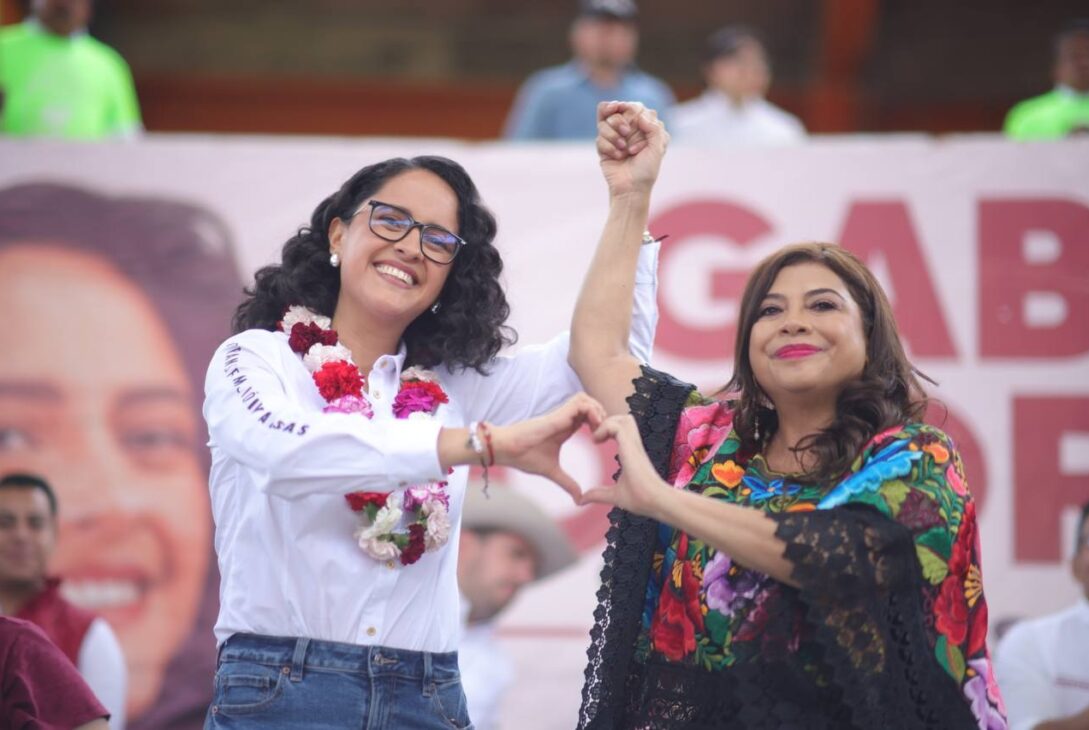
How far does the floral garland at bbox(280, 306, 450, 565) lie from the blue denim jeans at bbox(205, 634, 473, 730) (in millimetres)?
168

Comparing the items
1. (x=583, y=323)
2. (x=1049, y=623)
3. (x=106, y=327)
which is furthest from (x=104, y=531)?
(x=1049, y=623)

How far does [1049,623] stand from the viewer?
442 cm

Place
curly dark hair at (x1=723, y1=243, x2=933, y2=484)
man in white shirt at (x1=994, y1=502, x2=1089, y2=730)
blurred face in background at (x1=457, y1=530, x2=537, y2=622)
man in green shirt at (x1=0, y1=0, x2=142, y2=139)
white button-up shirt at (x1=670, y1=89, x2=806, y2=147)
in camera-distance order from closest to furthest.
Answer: curly dark hair at (x1=723, y1=243, x2=933, y2=484), man in white shirt at (x1=994, y1=502, x2=1089, y2=730), blurred face in background at (x1=457, y1=530, x2=537, y2=622), man in green shirt at (x1=0, y1=0, x2=142, y2=139), white button-up shirt at (x1=670, y1=89, x2=806, y2=147)

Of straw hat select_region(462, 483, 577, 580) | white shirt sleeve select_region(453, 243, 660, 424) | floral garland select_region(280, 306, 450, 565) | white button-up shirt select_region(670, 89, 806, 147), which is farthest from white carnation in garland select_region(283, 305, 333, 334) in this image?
white button-up shirt select_region(670, 89, 806, 147)

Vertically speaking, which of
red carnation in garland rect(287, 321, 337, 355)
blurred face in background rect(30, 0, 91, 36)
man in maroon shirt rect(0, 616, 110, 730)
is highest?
blurred face in background rect(30, 0, 91, 36)

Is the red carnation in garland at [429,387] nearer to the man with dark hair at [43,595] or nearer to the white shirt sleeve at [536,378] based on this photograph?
the white shirt sleeve at [536,378]

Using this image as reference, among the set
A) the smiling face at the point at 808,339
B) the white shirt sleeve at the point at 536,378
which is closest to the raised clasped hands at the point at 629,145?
the white shirt sleeve at the point at 536,378

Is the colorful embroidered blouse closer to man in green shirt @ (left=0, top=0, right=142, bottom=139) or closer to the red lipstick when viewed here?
the red lipstick

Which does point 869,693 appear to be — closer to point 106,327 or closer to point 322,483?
point 322,483

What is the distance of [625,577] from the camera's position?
2438 millimetres

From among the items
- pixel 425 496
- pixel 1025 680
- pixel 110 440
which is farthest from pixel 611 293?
pixel 110 440

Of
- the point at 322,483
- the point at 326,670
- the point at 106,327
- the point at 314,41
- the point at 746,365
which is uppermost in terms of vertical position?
the point at 314,41

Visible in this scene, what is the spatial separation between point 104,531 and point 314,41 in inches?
207

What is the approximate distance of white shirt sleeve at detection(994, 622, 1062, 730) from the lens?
4.21 m
